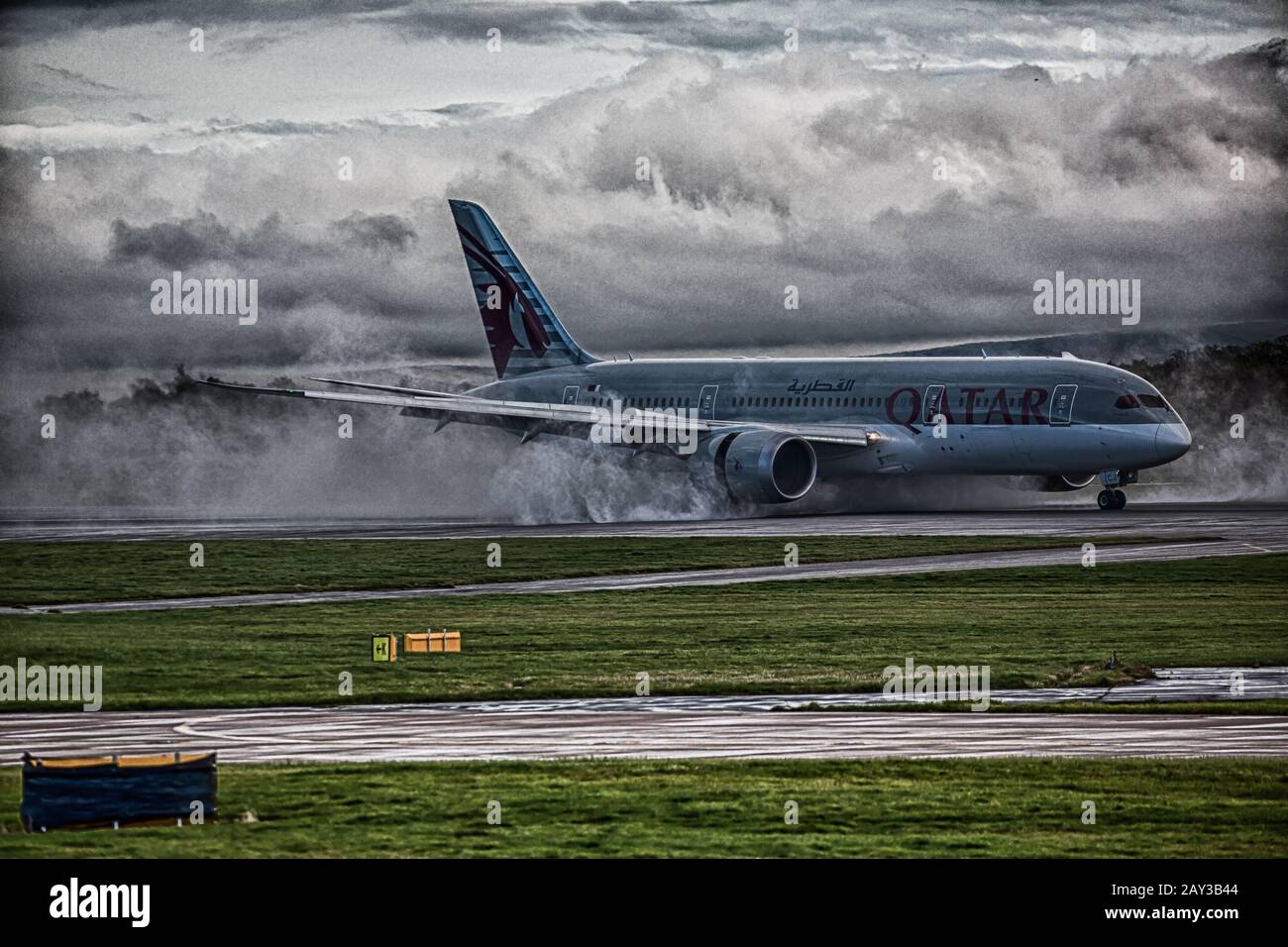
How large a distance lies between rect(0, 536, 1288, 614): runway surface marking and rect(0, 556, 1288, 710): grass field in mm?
1402

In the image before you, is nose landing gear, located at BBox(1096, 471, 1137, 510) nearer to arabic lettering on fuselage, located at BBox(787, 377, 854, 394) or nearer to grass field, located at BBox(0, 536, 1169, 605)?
arabic lettering on fuselage, located at BBox(787, 377, 854, 394)

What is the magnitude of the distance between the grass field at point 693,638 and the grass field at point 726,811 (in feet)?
26.5

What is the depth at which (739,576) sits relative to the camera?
2074 inches

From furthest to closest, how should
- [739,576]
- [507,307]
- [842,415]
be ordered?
[507,307]
[842,415]
[739,576]

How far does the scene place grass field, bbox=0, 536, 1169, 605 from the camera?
5231cm

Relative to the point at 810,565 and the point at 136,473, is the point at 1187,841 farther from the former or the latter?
the point at 136,473

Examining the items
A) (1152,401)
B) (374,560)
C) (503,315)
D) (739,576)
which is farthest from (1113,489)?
(374,560)

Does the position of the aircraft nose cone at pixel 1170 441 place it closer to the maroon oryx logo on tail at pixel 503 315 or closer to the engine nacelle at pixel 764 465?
the engine nacelle at pixel 764 465

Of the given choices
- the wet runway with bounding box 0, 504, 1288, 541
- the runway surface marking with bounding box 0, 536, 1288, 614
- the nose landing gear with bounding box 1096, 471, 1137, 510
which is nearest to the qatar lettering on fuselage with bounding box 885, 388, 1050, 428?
the wet runway with bounding box 0, 504, 1288, 541

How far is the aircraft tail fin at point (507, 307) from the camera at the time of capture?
8950 cm

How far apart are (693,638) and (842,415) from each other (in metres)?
38.4

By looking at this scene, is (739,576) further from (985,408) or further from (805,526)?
(985,408)

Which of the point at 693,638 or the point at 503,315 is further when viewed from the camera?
the point at 503,315

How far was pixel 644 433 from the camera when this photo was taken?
78.6 m
